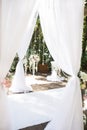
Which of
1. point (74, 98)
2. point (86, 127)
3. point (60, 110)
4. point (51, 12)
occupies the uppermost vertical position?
point (51, 12)

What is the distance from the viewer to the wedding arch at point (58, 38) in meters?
2.53

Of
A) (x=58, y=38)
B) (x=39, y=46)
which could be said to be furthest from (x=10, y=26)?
(x=39, y=46)

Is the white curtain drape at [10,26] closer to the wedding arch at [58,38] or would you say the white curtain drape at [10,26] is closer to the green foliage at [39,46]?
the wedding arch at [58,38]

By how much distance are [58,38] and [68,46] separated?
0.72 feet

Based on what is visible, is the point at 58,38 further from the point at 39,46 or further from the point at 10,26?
the point at 39,46

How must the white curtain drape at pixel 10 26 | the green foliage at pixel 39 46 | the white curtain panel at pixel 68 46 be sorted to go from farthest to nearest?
the green foliage at pixel 39 46, the white curtain panel at pixel 68 46, the white curtain drape at pixel 10 26

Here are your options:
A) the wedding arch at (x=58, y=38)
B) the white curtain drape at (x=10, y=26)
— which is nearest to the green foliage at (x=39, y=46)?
the wedding arch at (x=58, y=38)

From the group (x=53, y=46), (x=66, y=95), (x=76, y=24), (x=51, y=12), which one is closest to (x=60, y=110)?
(x=66, y=95)

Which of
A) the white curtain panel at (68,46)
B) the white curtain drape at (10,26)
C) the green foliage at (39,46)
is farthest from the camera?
the green foliage at (39,46)

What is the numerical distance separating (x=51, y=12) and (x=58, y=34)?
1.09ft

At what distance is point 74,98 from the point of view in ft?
9.18

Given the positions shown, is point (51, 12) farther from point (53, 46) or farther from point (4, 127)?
Answer: point (4, 127)

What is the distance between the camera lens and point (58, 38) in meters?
2.86

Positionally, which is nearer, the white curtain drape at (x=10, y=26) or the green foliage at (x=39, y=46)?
the white curtain drape at (x=10, y=26)
